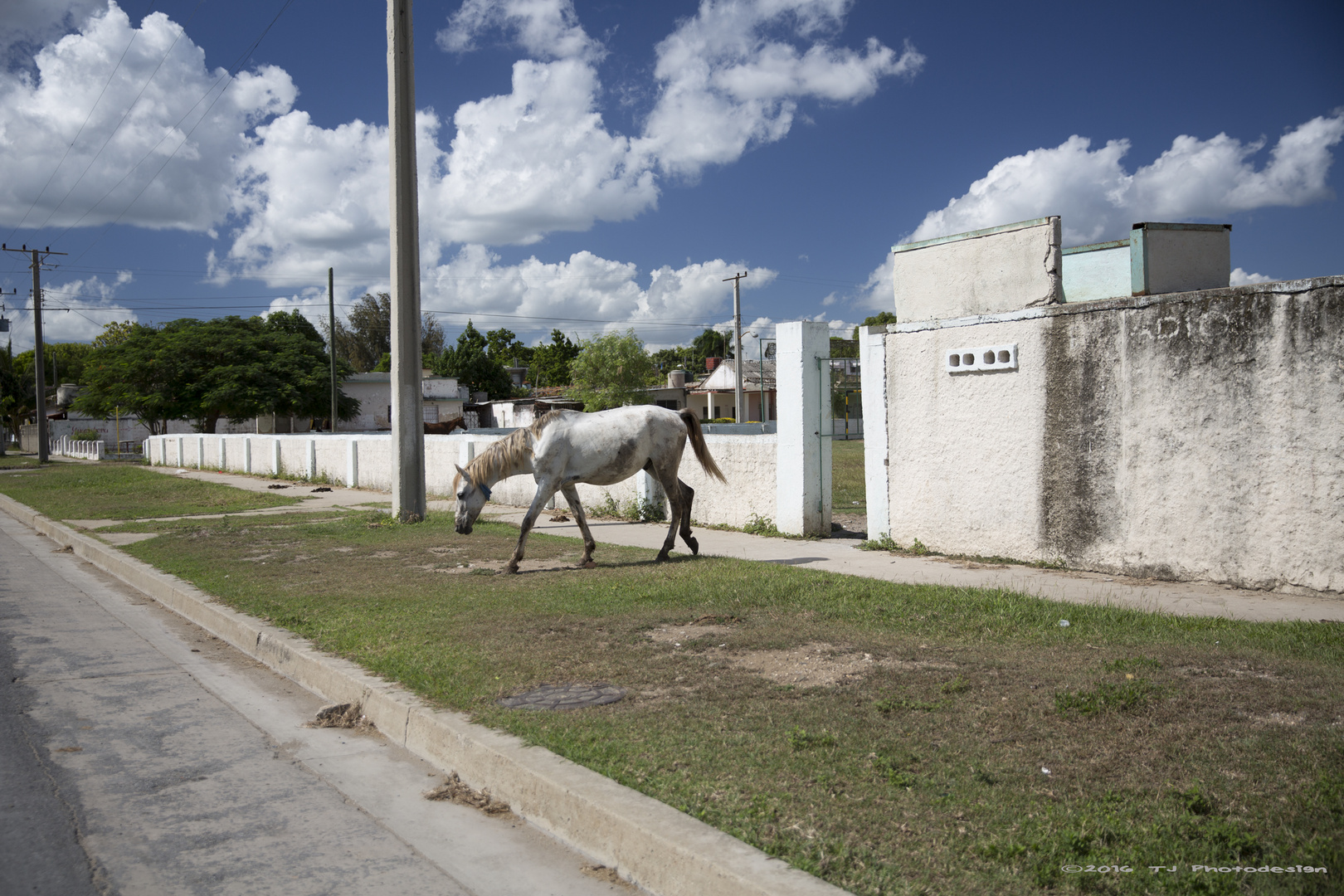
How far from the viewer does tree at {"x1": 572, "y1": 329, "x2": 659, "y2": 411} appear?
60469 mm

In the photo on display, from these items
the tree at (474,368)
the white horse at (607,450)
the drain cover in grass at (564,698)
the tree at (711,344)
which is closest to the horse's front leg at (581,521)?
the white horse at (607,450)

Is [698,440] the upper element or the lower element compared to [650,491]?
upper

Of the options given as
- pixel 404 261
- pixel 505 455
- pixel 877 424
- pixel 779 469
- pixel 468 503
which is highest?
pixel 404 261

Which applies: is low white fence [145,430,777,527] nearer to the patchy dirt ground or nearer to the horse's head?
the horse's head

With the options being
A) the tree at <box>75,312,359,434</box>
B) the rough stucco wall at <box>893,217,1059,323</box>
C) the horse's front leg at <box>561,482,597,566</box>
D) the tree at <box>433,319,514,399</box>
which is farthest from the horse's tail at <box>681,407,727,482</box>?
the tree at <box>433,319,514,399</box>

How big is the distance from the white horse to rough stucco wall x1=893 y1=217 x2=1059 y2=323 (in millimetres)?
2888

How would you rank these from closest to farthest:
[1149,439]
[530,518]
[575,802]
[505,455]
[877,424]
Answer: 1. [575,802]
2. [1149,439]
3. [530,518]
4. [505,455]
5. [877,424]

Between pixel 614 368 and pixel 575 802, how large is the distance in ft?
189

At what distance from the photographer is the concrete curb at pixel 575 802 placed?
3.07 meters

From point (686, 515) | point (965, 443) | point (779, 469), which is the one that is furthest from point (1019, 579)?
point (779, 469)

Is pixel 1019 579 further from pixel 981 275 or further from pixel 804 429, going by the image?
pixel 804 429

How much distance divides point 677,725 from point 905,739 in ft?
3.51

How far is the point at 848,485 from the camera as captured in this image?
1931 centimetres

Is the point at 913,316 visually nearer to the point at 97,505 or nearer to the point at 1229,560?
the point at 1229,560
